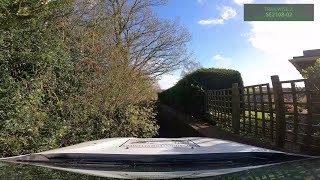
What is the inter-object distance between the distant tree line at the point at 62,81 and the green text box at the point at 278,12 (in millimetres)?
4044

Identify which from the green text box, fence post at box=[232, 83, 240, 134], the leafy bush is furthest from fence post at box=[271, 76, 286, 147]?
the leafy bush

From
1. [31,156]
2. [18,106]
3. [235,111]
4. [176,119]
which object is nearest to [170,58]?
[176,119]

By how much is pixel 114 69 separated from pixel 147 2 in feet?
43.5

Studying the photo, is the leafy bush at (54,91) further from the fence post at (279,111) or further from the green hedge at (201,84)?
the green hedge at (201,84)

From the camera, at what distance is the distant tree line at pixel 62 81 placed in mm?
7180

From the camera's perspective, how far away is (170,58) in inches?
952

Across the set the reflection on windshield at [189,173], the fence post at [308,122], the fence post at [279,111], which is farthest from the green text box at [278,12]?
the reflection on windshield at [189,173]

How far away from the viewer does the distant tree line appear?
7.18 meters

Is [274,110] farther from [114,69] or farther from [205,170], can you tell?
[205,170]

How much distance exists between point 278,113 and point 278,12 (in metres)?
2.37

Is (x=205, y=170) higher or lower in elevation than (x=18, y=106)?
lower

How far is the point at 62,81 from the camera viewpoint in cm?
903

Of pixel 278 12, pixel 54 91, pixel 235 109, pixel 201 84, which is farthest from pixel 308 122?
pixel 201 84

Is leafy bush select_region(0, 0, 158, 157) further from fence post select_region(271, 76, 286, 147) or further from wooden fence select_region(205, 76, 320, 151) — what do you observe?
fence post select_region(271, 76, 286, 147)
